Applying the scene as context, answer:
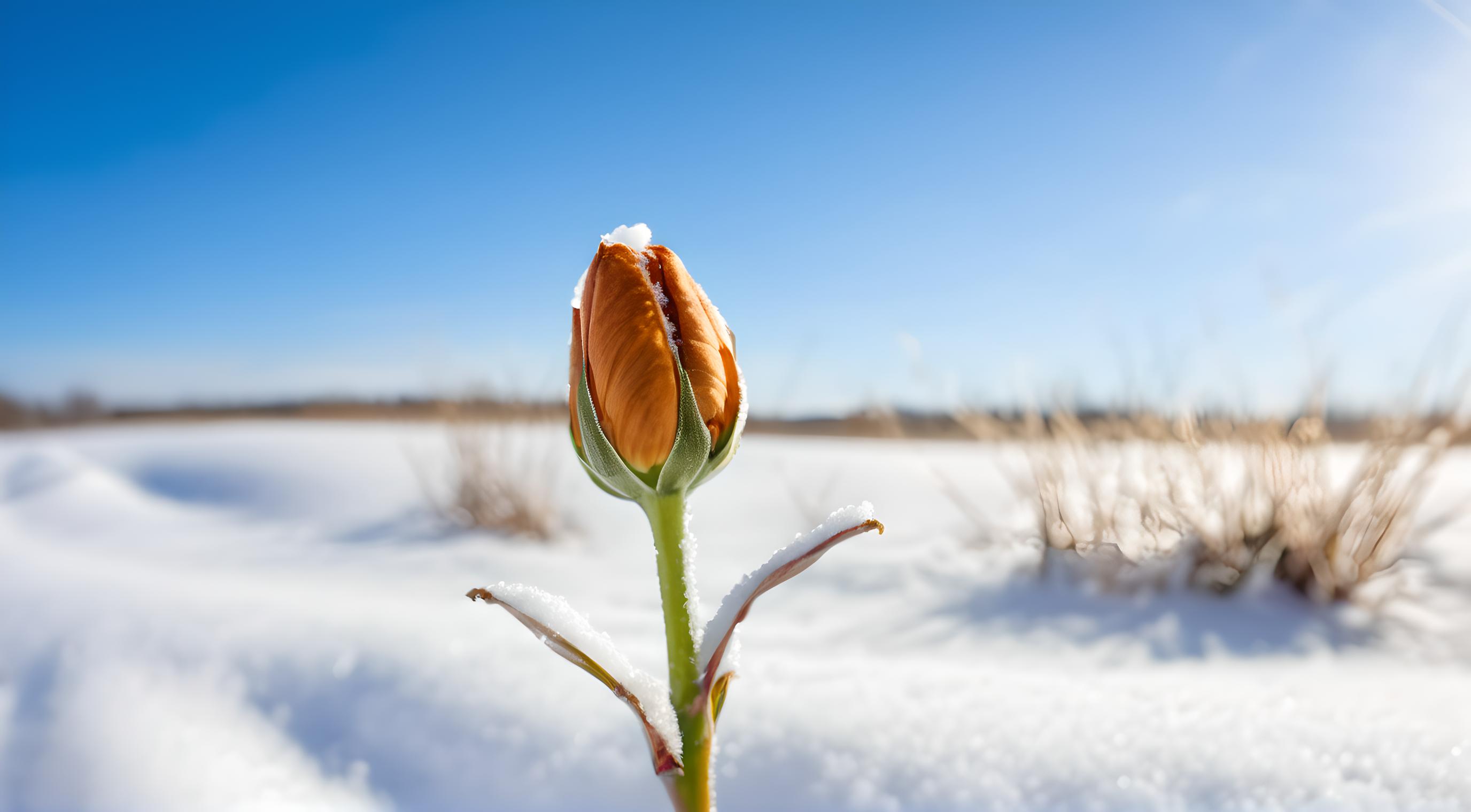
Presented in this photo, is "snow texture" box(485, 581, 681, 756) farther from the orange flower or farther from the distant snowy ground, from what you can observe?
the distant snowy ground

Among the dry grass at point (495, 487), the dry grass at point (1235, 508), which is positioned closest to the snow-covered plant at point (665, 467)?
the dry grass at point (1235, 508)

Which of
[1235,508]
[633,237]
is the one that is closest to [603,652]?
[633,237]

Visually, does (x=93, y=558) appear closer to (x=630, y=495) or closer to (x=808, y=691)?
(x=808, y=691)

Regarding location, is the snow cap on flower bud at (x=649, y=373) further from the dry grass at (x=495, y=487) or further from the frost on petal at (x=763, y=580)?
the dry grass at (x=495, y=487)

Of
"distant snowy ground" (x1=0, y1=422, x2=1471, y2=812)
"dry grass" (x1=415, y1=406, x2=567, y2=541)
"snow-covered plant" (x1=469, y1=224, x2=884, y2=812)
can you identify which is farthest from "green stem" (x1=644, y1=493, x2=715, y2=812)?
"dry grass" (x1=415, y1=406, x2=567, y2=541)

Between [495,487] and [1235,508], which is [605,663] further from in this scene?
[495,487]

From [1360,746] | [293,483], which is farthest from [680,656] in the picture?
[293,483]
